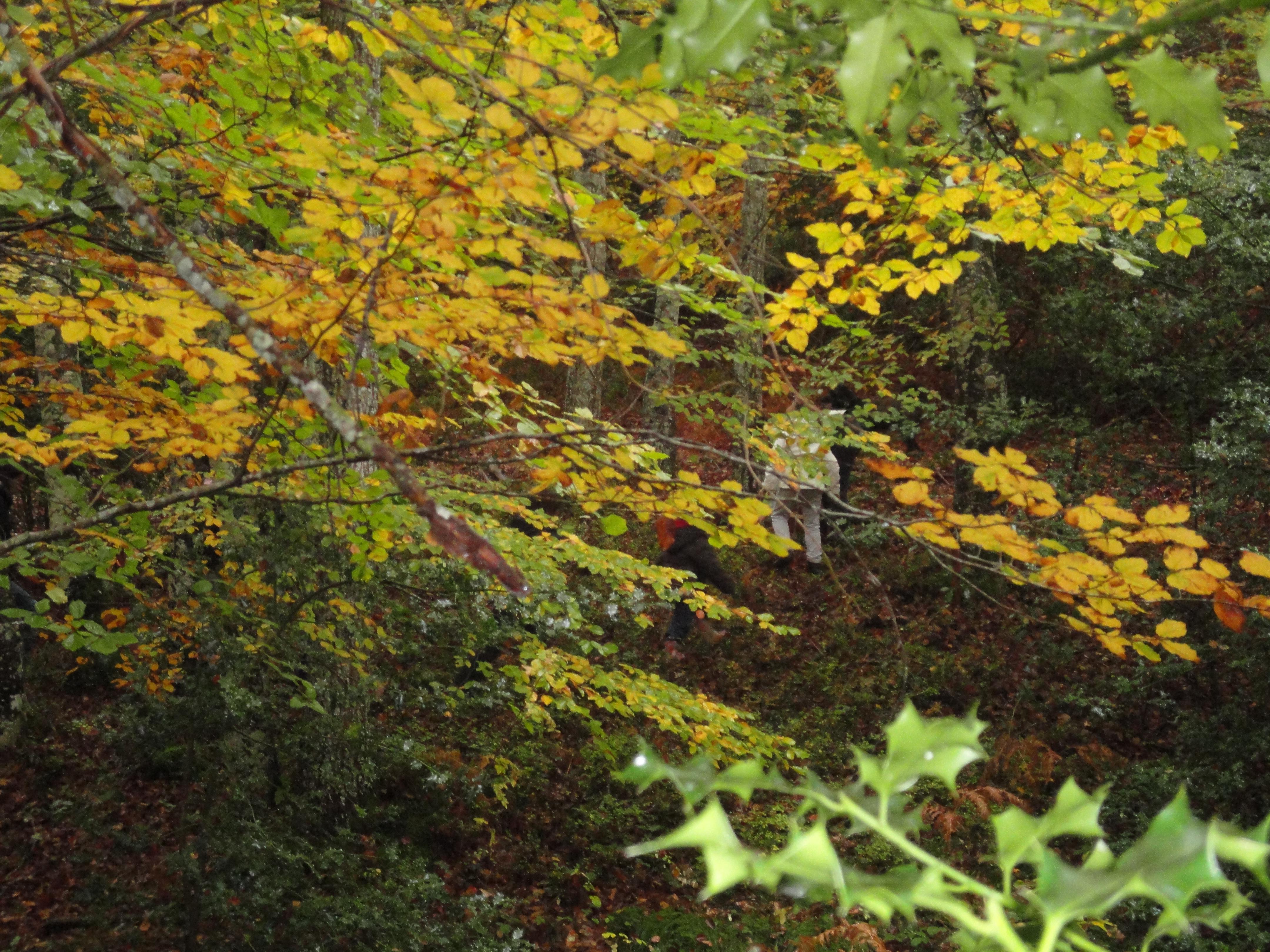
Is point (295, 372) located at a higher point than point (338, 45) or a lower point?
lower

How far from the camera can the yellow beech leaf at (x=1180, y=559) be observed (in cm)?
232

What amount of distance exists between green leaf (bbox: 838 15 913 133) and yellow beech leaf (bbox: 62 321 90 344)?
254cm

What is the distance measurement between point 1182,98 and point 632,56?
0.74m

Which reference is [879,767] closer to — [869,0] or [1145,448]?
[869,0]

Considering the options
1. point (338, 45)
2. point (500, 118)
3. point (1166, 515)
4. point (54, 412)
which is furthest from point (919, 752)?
point (54, 412)

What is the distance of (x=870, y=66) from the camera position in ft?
3.34

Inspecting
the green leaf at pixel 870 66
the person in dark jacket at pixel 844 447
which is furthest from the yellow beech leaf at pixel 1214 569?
the person in dark jacket at pixel 844 447

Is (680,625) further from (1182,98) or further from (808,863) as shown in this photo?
(808,863)

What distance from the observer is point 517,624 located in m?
5.75

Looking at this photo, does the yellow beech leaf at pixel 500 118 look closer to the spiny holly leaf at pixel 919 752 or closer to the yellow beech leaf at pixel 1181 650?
the spiny holly leaf at pixel 919 752

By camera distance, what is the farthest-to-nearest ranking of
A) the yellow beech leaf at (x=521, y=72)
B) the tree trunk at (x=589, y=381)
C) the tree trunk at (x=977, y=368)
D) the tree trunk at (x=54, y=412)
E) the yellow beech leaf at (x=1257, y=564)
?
the tree trunk at (x=977, y=368) → the tree trunk at (x=589, y=381) → the tree trunk at (x=54, y=412) → the yellow beech leaf at (x=1257, y=564) → the yellow beech leaf at (x=521, y=72)

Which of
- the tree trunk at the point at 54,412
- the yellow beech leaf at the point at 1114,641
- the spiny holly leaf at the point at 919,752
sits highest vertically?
the spiny holly leaf at the point at 919,752

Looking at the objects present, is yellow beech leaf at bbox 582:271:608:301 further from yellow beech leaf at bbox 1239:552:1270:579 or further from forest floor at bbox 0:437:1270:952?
forest floor at bbox 0:437:1270:952

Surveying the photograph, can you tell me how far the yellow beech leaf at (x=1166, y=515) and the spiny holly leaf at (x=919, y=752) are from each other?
1.71 meters
